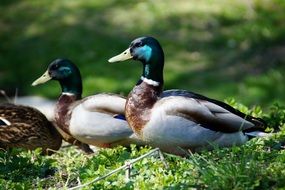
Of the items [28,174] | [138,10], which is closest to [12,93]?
[138,10]

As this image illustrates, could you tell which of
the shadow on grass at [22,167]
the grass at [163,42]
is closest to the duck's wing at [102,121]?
the shadow on grass at [22,167]

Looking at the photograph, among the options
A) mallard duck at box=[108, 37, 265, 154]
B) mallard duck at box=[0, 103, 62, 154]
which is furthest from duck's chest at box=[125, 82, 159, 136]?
mallard duck at box=[0, 103, 62, 154]

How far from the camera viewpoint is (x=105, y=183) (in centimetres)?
A: 591

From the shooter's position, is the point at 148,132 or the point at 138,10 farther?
the point at 138,10

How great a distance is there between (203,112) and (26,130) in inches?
86.3

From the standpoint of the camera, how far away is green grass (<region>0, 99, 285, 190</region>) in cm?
557

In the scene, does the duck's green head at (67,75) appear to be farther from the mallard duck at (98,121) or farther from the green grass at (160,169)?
the green grass at (160,169)

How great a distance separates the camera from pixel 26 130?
8016 millimetres

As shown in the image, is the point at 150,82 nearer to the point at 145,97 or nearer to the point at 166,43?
the point at 145,97

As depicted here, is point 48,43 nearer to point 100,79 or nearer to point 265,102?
point 100,79

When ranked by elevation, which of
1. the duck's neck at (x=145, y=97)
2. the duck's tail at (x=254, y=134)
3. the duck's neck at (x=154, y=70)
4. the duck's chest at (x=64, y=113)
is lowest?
the duck's tail at (x=254, y=134)

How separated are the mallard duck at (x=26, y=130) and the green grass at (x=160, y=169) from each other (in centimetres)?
45

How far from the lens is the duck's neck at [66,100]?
787 centimetres

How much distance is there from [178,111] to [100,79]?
316 inches
